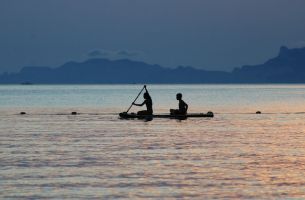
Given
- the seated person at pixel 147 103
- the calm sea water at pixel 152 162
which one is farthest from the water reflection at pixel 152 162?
the seated person at pixel 147 103

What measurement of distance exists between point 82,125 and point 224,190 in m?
31.1

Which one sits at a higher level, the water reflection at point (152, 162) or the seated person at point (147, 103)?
the seated person at point (147, 103)

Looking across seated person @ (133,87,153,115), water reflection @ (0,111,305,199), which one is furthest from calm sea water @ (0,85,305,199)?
seated person @ (133,87,153,115)

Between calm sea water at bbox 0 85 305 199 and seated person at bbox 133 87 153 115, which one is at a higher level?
seated person at bbox 133 87 153 115

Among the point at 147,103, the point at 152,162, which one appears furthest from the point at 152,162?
the point at 147,103

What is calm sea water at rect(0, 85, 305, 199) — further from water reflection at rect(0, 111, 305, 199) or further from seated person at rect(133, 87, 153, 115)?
seated person at rect(133, 87, 153, 115)

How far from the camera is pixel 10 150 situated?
35594mm

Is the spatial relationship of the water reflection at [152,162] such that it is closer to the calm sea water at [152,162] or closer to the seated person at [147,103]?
the calm sea water at [152,162]

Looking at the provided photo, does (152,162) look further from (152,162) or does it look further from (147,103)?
(147,103)

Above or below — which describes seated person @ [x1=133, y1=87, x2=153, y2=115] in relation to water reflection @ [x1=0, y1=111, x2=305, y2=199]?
above

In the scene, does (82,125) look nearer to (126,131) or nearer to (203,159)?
(126,131)

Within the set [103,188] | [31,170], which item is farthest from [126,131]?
[103,188]

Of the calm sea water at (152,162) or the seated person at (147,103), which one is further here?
the seated person at (147,103)

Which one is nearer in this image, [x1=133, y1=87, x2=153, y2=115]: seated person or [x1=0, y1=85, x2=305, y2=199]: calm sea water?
[x1=0, y1=85, x2=305, y2=199]: calm sea water
